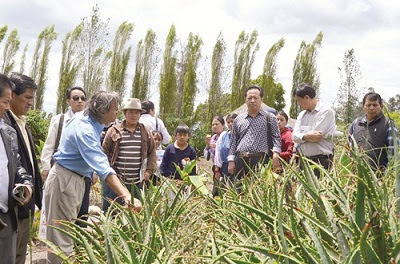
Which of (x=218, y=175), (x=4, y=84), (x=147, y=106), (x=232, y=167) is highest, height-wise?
(x=147, y=106)

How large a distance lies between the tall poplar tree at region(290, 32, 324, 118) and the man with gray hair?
88.2 feet

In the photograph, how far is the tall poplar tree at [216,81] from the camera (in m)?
27.7

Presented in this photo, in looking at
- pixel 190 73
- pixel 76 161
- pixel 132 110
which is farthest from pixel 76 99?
pixel 190 73

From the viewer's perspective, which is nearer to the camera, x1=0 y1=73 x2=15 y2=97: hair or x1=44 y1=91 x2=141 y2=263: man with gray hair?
x1=0 y1=73 x2=15 y2=97: hair

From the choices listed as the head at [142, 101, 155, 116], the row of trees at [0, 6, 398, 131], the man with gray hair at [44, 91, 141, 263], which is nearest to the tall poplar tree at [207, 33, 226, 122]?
the row of trees at [0, 6, 398, 131]

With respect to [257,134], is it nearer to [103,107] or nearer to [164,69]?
[103,107]

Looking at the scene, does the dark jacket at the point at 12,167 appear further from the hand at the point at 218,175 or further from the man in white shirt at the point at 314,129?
the hand at the point at 218,175

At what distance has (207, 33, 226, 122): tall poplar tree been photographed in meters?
27.7

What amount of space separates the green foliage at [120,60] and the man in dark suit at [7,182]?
24.9 meters

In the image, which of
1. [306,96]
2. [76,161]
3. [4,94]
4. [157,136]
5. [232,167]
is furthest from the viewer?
[157,136]

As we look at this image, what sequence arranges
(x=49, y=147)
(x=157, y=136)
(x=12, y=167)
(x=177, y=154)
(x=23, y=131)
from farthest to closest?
(x=157, y=136)
(x=177, y=154)
(x=49, y=147)
(x=23, y=131)
(x=12, y=167)

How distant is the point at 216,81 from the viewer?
28.4 m

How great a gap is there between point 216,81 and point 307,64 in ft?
17.7

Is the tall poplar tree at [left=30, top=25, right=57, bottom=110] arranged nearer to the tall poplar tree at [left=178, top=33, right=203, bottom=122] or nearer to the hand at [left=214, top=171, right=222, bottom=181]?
the tall poplar tree at [left=178, top=33, right=203, bottom=122]
